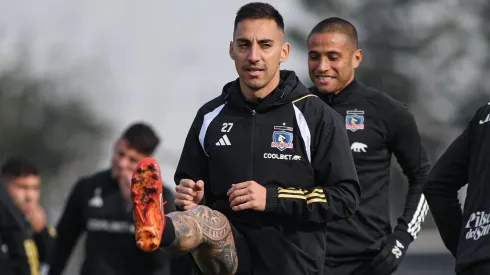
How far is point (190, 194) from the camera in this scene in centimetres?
904

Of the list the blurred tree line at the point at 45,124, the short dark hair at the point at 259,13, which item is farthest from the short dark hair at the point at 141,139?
the blurred tree line at the point at 45,124

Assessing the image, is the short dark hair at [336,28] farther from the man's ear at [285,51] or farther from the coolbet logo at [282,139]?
the coolbet logo at [282,139]

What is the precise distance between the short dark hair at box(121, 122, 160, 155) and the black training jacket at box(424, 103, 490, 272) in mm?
5254

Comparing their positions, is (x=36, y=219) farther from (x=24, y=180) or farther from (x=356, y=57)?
(x=356, y=57)

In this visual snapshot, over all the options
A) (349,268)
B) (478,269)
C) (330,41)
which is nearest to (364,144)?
(330,41)

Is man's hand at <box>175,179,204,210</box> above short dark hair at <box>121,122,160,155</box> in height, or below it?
above

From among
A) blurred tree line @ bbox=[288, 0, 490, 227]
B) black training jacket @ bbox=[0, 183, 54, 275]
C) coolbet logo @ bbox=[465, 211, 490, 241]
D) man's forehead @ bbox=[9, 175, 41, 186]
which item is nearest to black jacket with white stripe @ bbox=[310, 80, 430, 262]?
coolbet logo @ bbox=[465, 211, 490, 241]

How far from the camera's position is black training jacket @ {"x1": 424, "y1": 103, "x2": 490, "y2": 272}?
8.36m

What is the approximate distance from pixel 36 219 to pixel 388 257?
6.79m

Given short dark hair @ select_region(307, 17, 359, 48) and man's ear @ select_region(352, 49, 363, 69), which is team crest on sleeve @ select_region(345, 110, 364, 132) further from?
short dark hair @ select_region(307, 17, 359, 48)

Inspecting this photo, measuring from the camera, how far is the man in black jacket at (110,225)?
14.1m

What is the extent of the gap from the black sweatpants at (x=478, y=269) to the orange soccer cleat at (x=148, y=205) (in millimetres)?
1751

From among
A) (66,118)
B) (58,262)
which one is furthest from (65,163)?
(58,262)

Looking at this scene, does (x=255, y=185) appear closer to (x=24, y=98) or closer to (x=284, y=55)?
(x=284, y=55)
